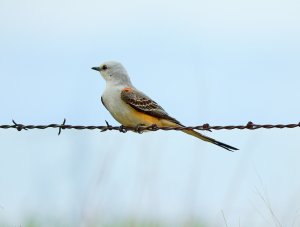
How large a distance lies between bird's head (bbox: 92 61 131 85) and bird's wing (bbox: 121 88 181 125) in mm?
261

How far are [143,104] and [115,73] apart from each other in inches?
23.9

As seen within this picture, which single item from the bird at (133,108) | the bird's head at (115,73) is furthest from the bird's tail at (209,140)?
the bird's head at (115,73)

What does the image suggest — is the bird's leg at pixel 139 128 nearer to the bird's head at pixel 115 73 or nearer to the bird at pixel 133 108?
the bird at pixel 133 108

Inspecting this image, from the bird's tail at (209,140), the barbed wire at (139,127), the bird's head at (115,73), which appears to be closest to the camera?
the barbed wire at (139,127)

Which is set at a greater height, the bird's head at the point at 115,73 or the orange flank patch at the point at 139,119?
the bird's head at the point at 115,73

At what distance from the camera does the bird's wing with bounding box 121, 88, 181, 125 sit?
294 inches

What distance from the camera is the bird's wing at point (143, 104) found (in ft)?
24.5

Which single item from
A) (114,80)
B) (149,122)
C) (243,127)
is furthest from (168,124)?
(243,127)

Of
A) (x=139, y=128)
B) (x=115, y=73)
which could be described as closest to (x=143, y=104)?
(x=139, y=128)

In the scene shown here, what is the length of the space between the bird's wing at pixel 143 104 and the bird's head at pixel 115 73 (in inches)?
10.3

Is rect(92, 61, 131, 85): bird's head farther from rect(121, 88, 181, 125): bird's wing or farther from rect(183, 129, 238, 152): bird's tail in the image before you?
rect(183, 129, 238, 152): bird's tail

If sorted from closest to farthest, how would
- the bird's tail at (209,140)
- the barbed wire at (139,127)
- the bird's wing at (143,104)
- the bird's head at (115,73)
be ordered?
the barbed wire at (139,127) → the bird's tail at (209,140) → the bird's wing at (143,104) → the bird's head at (115,73)

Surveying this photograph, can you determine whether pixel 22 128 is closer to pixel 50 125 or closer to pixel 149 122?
pixel 50 125

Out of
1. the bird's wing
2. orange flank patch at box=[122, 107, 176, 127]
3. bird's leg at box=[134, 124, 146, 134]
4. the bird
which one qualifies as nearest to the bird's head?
the bird
